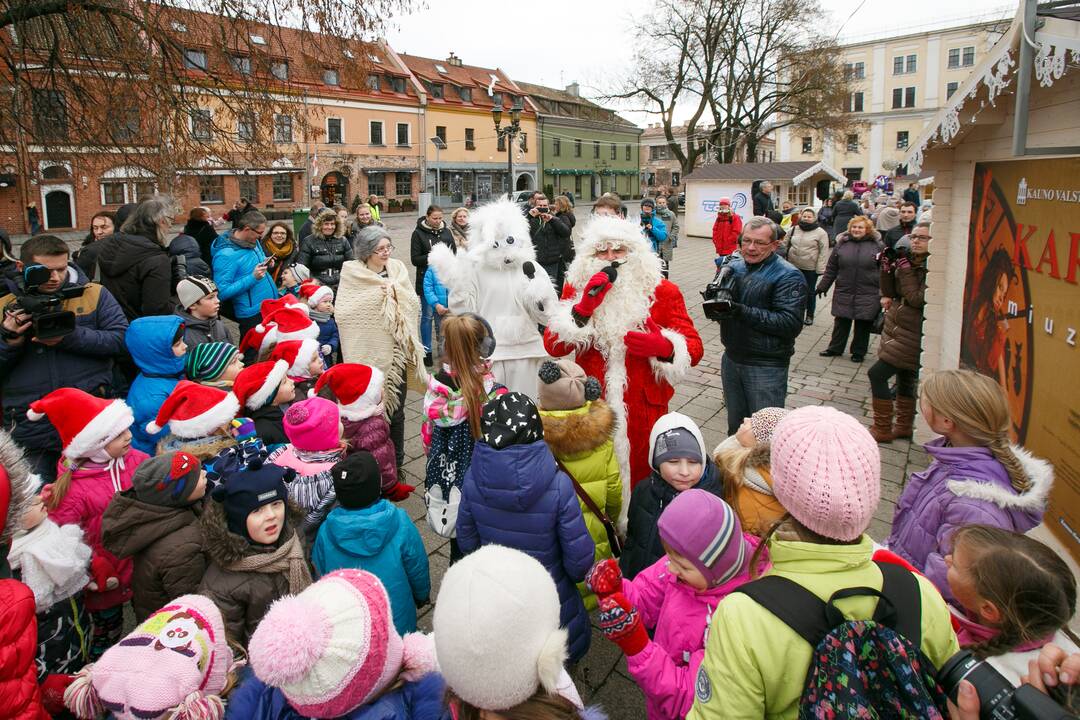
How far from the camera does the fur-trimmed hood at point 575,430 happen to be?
3.00 metres

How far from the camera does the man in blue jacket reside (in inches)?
233

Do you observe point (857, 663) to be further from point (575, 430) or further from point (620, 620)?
point (575, 430)

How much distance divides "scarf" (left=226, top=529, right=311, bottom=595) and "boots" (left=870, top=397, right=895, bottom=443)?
203 inches

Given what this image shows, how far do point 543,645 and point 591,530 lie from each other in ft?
5.11

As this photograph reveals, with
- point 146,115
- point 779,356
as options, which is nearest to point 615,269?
point 779,356

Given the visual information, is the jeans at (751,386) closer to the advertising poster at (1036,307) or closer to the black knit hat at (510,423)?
the advertising poster at (1036,307)

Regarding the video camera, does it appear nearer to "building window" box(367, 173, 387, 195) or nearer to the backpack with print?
the backpack with print

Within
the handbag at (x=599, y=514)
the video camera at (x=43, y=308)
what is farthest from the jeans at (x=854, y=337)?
the video camera at (x=43, y=308)

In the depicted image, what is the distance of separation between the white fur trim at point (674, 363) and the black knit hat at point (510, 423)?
152cm

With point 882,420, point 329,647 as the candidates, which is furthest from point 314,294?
point 882,420

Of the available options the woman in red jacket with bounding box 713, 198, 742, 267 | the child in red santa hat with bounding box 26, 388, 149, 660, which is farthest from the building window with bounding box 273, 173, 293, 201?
the child in red santa hat with bounding box 26, 388, 149, 660

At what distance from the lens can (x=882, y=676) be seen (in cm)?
132

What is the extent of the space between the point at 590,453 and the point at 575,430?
0.17 metres

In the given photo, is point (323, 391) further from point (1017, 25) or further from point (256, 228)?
point (1017, 25)
